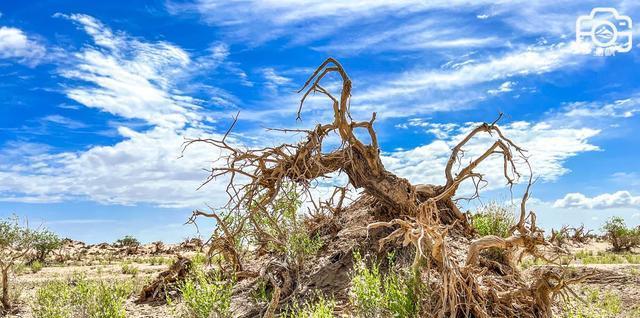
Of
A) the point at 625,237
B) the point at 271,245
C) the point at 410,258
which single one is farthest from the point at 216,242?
the point at 625,237

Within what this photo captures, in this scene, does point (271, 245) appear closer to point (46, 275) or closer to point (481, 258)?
point (481, 258)

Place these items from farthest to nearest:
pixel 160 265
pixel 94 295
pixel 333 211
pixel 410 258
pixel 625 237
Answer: pixel 625 237 < pixel 160 265 < pixel 333 211 < pixel 410 258 < pixel 94 295

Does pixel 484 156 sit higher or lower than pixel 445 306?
higher

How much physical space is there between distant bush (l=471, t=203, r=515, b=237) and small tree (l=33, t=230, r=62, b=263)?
1932 cm

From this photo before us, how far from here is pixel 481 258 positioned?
10266mm

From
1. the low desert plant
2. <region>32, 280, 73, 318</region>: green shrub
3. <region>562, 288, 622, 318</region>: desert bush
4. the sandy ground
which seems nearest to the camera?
<region>32, 280, 73, 318</region>: green shrub

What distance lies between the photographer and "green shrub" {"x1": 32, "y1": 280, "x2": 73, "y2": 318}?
8.41 metres

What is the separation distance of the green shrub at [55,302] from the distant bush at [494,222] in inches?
303

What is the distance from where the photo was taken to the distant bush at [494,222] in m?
12.0

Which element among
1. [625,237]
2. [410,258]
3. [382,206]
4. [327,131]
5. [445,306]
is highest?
[625,237]

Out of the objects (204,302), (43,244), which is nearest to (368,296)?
(204,302)

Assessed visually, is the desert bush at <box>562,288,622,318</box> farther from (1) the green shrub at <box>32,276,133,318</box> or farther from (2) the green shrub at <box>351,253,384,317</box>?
(1) the green shrub at <box>32,276,133,318</box>

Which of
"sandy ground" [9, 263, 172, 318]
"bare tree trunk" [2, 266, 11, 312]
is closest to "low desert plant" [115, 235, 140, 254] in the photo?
"sandy ground" [9, 263, 172, 318]

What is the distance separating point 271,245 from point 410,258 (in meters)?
2.98
